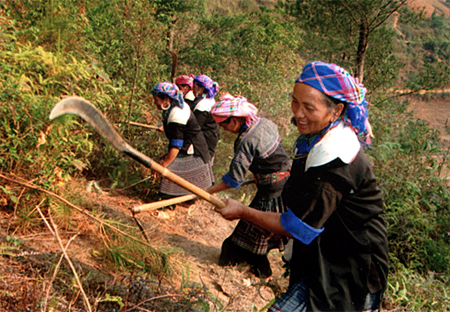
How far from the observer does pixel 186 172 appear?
4727mm

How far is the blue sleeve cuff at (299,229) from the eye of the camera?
171cm

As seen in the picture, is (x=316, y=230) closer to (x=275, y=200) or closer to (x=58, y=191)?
(x=275, y=200)

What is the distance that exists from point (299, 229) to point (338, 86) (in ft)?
2.00

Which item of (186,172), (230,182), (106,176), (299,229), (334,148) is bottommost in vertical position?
(106,176)

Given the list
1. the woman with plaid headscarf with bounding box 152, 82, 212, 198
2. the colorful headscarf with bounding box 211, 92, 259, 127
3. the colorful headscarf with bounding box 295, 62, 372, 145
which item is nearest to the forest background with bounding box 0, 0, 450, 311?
the woman with plaid headscarf with bounding box 152, 82, 212, 198

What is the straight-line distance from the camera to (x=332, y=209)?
169 centimetres

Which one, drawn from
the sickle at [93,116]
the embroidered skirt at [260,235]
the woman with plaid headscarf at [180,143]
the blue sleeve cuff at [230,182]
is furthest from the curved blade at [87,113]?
the woman with plaid headscarf at [180,143]

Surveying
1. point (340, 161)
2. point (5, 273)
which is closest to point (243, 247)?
point (5, 273)

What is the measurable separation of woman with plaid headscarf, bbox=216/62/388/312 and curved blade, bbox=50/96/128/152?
79 cm

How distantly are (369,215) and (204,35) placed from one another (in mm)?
11610

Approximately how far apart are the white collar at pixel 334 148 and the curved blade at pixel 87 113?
2.79 feet

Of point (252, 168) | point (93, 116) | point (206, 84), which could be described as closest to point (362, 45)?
point (206, 84)

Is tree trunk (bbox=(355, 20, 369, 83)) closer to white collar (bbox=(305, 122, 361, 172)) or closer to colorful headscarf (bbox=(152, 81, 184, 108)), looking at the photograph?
colorful headscarf (bbox=(152, 81, 184, 108))

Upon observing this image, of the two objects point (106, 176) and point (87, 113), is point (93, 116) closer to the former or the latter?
point (87, 113)
